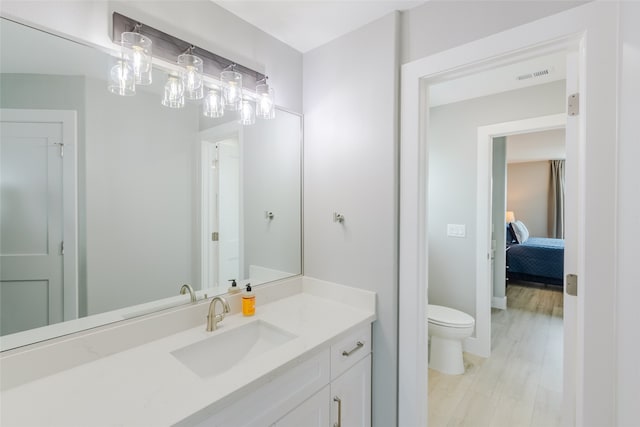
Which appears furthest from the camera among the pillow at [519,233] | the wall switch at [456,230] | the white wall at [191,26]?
the pillow at [519,233]

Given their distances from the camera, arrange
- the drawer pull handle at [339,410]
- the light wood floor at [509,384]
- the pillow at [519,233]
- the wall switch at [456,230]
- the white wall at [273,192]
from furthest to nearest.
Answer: the pillow at [519,233] → the wall switch at [456,230] → the light wood floor at [509,384] → the white wall at [273,192] → the drawer pull handle at [339,410]

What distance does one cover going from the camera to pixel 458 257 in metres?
2.80

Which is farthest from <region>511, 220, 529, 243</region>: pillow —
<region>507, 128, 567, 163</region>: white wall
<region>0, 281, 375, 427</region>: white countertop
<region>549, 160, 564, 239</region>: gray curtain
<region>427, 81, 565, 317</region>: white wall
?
<region>0, 281, 375, 427</region>: white countertop

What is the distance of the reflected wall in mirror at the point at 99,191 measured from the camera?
99 centimetres

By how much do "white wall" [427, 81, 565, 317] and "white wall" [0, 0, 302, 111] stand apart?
1714 mm

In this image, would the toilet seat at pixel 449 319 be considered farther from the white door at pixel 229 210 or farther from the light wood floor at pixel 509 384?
the white door at pixel 229 210

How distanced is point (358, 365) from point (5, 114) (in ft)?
5.64

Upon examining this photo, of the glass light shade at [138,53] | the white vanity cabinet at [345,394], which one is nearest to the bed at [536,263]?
the white vanity cabinet at [345,394]

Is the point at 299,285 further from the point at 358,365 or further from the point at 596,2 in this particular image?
the point at 596,2

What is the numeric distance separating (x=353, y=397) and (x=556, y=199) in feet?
24.7

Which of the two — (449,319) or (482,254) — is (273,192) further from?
(482,254)

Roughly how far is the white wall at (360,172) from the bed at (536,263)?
4193 mm

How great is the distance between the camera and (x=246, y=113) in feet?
5.25

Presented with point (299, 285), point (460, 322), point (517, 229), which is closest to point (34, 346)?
point (299, 285)
